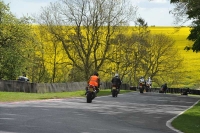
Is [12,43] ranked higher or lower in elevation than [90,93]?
higher

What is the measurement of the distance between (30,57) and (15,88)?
26.7 metres

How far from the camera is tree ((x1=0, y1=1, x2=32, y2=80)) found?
54656mm

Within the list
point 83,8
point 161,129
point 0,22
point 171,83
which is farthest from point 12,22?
point 161,129

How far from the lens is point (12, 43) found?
55.5 meters

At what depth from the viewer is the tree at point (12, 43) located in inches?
2152

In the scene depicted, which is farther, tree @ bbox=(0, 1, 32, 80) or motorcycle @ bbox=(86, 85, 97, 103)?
tree @ bbox=(0, 1, 32, 80)

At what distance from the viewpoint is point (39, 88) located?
37.0m

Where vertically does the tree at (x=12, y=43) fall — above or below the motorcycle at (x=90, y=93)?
above

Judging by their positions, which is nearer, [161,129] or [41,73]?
[161,129]

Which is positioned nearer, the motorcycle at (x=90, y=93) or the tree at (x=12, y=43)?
the motorcycle at (x=90, y=93)

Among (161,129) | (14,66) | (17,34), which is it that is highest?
(17,34)

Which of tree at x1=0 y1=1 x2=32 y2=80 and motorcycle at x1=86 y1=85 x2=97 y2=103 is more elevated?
tree at x1=0 y1=1 x2=32 y2=80

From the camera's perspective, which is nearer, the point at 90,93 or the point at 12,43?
the point at 90,93

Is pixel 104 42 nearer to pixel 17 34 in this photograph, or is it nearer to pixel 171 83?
pixel 17 34
